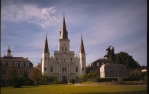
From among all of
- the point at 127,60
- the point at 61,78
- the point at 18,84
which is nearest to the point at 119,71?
the point at 18,84

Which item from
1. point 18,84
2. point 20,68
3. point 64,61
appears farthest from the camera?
point 64,61

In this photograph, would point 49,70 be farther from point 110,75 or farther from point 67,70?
point 110,75

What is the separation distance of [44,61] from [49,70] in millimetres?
3053

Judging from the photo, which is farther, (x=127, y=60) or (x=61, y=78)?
(x=61, y=78)

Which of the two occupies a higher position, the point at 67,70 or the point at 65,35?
the point at 65,35

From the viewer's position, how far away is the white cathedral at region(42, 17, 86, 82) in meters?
60.6

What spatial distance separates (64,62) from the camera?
61938 mm

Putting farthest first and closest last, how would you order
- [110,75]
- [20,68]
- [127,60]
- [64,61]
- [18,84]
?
[64,61] < [20,68] < [127,60] < [110,75] < [18,84]

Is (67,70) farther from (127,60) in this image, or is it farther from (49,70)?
(127,60)

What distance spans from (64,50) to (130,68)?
819 inches

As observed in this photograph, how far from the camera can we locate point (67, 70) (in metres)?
61.3

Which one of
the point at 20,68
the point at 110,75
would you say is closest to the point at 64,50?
the point at 20,68

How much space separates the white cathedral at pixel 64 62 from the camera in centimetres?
6056

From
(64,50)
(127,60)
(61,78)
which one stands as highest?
(64,50)
